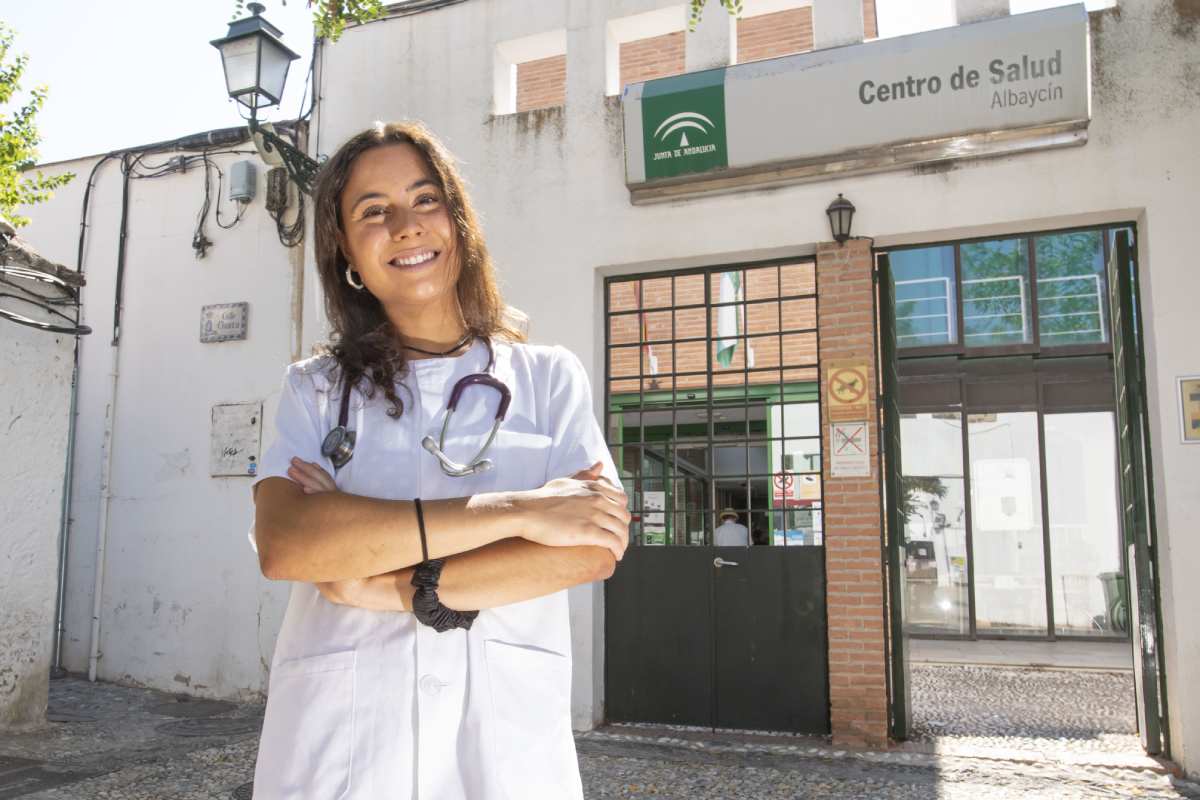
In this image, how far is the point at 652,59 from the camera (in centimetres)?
1152

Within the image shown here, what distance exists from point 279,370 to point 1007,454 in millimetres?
9533

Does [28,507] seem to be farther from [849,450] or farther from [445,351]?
[445,351]

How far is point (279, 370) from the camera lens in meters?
8.09

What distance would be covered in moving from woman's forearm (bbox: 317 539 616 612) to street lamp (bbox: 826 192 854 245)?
5.49 m

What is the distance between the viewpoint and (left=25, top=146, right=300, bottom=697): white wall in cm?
802

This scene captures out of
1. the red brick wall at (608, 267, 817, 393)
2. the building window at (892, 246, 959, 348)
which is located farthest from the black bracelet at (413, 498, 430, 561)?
the building window at (892, 246, 959, 348)

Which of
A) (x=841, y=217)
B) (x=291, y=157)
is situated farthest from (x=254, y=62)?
(x=841, y=217)

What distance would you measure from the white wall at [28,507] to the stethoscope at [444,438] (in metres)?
6.31

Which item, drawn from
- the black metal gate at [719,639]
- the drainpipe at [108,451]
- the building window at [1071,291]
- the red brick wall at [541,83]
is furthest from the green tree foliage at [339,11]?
the building window at [1071,291]

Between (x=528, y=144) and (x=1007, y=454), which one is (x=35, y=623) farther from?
(x=1007, y=454)

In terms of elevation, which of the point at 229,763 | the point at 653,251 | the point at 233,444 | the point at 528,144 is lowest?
the point at 229,763

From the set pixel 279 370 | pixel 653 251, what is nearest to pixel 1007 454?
pixel 653 251

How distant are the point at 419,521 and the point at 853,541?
5461mm

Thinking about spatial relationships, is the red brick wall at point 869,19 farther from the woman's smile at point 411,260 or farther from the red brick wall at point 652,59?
the woman's smile at point 411,260
